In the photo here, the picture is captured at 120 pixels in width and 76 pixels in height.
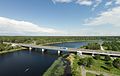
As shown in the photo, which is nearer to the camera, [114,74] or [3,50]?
[114,74]

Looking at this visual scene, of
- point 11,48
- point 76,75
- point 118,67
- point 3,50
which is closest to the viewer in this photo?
point 76,75

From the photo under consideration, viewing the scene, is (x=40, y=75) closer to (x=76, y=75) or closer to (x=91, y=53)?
(x=76, y=75)

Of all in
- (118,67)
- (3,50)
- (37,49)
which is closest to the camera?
(118,67)

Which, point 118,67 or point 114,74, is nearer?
point 114,74

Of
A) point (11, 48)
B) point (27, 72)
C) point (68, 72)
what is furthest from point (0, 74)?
point (11, 48)

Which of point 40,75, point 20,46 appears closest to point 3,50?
point 20,46

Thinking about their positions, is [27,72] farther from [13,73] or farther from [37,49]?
[37,49]

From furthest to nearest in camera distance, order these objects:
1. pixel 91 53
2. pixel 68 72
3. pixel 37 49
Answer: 1. pixel 37 49
2. pixel 91 53
3. pixel 68 72

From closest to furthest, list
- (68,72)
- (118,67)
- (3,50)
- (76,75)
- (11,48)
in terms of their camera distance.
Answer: (76,75) < (68,72) < (118,67) < (3,50) < (11,48)
